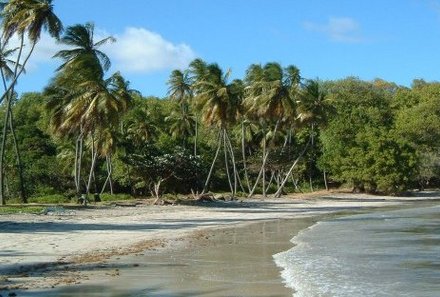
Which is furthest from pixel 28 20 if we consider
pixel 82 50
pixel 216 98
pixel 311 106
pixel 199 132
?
pixel 199 132

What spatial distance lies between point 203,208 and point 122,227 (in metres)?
13.9

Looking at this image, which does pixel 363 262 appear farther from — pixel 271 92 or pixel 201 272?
pixel 271 92

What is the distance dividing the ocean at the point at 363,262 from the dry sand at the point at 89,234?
4.25 m

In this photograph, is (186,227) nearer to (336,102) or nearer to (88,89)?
(88,89)

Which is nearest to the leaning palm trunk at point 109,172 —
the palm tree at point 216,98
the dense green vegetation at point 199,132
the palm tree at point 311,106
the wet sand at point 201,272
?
the dense green vegetation at point 199,132

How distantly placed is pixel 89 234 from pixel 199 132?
1949 inches

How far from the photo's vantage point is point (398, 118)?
73.8 m

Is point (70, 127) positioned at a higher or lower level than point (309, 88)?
lower

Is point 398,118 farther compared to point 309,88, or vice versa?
point 398,118

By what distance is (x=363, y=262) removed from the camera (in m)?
16.5

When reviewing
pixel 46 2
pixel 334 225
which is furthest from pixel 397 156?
pixel 46 2

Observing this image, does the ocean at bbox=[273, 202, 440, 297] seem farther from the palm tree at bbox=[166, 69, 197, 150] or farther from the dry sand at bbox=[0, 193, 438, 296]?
the palm tree at bbox=[166, 69, 197, 150]

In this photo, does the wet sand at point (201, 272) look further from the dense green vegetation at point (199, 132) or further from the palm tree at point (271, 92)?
the palm tree at point (271, 92)

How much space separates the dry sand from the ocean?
425 centimetres
